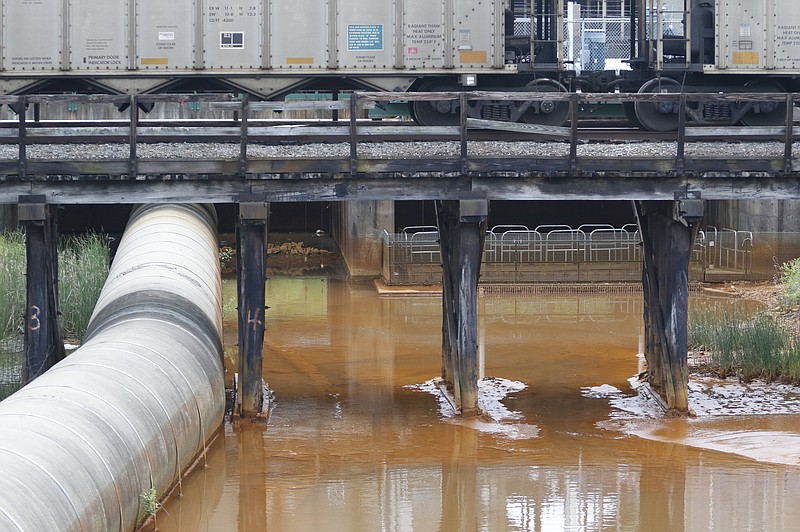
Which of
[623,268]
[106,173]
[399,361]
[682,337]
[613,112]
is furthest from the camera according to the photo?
[623,268]

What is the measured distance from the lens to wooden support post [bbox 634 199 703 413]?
→ 525 inches

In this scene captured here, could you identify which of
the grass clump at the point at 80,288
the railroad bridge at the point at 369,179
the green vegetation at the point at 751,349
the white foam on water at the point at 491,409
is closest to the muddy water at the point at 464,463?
the white foam on water at the point at 491,409

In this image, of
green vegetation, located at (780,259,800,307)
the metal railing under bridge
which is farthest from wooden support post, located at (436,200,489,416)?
the metal railing under bridge

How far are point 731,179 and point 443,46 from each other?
6.20 metres

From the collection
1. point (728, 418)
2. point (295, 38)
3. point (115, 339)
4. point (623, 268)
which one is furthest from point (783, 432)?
point (623, 268)

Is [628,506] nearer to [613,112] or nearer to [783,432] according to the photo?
[783,432]

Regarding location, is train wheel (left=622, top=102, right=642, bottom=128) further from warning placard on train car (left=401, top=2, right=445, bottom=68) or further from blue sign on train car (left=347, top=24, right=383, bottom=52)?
blue sign on train car (left=347, top=24, right=383, bottom=52)

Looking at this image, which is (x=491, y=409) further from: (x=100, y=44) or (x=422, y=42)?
(x=100, y=44)

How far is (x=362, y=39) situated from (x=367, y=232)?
814cm

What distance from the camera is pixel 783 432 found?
42.3 ft

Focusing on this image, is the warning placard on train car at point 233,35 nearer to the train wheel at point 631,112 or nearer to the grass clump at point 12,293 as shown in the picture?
the grass clump at point 12,293

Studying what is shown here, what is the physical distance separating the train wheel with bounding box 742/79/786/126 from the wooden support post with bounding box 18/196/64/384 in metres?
11.1

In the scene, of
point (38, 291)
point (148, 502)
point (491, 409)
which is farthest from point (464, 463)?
point (38, 291)

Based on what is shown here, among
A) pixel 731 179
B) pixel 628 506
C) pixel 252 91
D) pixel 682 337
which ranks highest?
pixel 252 91
